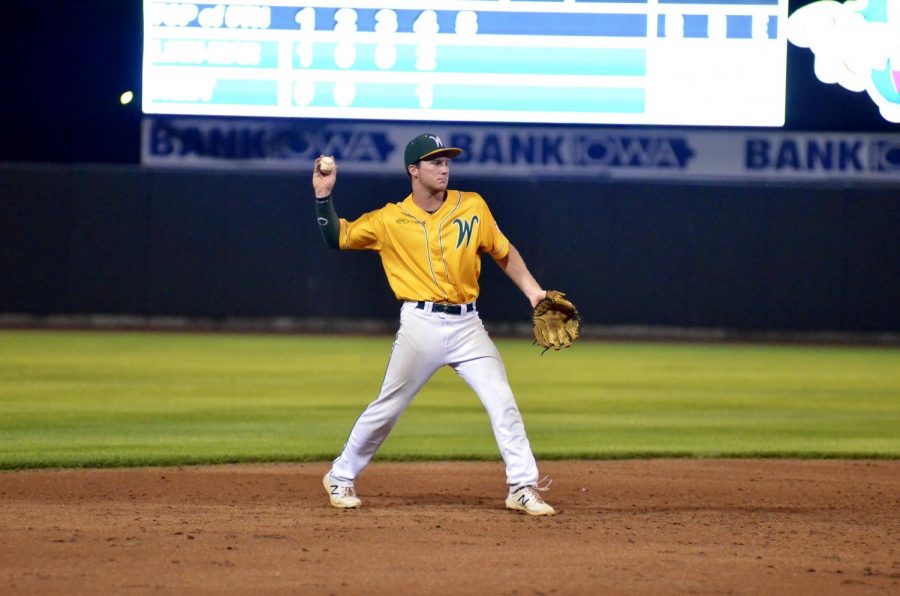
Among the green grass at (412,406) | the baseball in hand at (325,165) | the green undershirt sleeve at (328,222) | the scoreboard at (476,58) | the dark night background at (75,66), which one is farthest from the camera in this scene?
the dark night background at (75,66)

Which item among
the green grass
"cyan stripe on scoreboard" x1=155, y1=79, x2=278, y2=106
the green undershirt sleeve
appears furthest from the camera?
"cyan stripe on scoreboard" x1=155, y1=79, x2=278, y2=106

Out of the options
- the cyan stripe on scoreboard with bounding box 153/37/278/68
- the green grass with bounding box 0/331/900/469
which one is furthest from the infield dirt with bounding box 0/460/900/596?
the cyan stripe on scoreboard with bounding box 153/37/278/68

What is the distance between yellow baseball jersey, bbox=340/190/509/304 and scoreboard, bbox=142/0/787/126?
9025mm

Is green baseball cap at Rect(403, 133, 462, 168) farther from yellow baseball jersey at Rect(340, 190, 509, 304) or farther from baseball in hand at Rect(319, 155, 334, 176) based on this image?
baseball in hand at Rect(319, 155, 334, 176)

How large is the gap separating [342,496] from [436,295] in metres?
0.95

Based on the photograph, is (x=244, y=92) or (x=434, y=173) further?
(x=244, y=92)

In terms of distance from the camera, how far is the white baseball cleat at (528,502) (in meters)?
5.80

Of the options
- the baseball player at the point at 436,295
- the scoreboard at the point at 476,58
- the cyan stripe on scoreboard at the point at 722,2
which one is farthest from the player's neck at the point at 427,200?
the cyan stripe on scoreboard at the point at 722,2

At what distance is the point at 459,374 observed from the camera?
5754mm

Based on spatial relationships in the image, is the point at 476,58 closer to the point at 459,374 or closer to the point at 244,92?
the point at 244,92

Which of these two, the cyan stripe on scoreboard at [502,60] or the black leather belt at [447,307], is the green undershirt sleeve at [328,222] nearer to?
the black leather belt at [447,307]

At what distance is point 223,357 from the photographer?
14.5 metres

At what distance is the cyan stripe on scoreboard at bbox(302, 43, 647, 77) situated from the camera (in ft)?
48.7

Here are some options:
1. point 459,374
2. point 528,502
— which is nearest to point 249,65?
point 459,374
